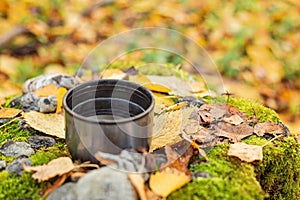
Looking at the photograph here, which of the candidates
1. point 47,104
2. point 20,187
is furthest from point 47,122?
point 20,187

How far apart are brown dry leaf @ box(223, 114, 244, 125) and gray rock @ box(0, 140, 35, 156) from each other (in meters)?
0.92

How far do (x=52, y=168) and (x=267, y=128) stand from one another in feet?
3.41

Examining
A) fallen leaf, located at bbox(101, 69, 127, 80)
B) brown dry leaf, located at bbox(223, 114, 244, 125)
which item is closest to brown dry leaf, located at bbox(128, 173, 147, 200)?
brown dry leaf, located at bbox(223, 114, 244, 125)

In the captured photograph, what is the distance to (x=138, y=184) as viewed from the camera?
166 cm

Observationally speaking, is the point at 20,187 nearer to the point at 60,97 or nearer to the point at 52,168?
the point at 52,168

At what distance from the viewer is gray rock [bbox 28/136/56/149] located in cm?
205

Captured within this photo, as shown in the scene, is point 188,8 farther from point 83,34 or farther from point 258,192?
point 258,192

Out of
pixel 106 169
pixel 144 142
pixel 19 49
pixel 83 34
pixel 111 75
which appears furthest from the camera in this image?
pixel 83 34

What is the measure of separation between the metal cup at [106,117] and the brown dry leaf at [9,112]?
0.47 meters

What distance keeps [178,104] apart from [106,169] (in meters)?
0.71

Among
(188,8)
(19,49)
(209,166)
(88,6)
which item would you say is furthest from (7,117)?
(188,8)

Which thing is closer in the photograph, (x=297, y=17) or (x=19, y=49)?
(x=19, y=49)

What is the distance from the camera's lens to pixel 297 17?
5.00m

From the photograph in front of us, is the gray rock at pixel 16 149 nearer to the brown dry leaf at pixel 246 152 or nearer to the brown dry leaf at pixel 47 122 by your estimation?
the brown dry leaf at pixel 47 122
